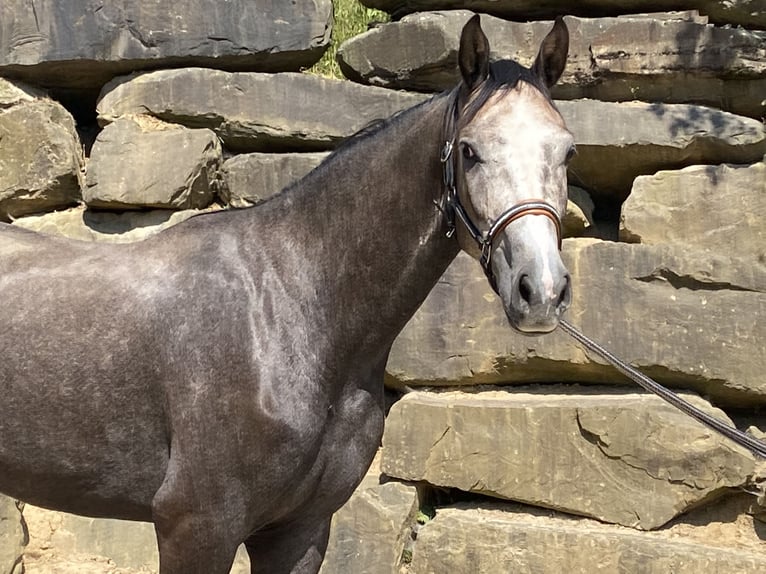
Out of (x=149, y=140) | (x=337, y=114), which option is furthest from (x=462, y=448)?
(x=149, y=140)

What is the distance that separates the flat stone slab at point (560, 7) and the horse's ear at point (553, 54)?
2.49 meters

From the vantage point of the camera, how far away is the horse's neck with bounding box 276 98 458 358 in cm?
252

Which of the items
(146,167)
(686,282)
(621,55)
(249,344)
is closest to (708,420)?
(249,344)

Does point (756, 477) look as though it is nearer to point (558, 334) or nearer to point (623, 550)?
point (623, 550)

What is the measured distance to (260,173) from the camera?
15.8 ft

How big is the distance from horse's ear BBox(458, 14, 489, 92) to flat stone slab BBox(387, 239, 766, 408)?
2.16 metres

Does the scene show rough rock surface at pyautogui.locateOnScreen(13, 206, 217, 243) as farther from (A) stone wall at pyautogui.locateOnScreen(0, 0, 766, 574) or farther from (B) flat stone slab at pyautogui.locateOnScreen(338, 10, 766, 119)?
(B) flat stone slab at pyautogui.locateOnScreen(338, 10, 766, 119)

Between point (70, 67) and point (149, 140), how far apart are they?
667mm

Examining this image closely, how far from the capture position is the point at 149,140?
186 inches

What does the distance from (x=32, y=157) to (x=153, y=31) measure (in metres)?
0.91

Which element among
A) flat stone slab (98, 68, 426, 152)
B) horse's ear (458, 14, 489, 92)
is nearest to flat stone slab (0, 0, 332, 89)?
flat stone slab (98, 68, 426, 152)

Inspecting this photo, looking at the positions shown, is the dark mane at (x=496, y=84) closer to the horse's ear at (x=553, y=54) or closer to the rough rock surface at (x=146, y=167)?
the horse's ear at (x=553, y=54)

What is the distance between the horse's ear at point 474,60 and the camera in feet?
7.80

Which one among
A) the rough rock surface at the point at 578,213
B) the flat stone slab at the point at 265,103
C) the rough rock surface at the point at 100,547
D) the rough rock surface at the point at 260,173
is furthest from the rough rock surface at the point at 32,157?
the rough rock surface at the point at 578,213
